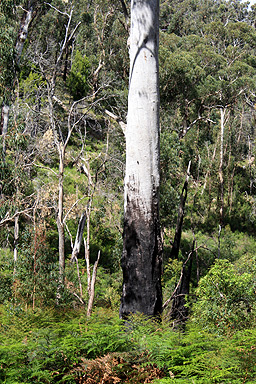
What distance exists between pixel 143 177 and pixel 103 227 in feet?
34.6

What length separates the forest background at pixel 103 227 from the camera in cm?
185

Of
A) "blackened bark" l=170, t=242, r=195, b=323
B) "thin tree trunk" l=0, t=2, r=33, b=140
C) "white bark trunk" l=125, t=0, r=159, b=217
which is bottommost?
"blackened bark" l=170, t=242, r=195, b=323

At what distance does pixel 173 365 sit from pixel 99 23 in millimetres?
17664

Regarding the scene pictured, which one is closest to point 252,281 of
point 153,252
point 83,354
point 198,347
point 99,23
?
point 153,252

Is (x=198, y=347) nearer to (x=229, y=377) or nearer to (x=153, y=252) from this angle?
(x=229, y=377)

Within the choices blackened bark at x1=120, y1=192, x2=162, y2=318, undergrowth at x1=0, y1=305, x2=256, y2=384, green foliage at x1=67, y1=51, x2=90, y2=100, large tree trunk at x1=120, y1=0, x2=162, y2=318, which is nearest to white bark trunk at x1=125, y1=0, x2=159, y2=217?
large tree trunk at x1=120, y1=0, x2=162, y2=318

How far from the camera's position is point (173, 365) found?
1873mm

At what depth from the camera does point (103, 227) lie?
13164mm

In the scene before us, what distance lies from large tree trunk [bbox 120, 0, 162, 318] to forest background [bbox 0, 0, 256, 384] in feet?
0.83

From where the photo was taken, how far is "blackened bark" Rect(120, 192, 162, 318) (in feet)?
8.50

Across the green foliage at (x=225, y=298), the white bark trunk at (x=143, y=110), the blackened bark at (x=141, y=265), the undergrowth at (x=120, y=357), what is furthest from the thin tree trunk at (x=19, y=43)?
the undergrowth at (x=120, y=357)

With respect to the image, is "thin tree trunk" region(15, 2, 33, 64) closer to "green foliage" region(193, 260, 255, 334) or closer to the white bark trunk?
the white bark trunk

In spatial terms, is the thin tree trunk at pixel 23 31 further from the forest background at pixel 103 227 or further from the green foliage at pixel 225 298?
the green foliage at pixel 225 298

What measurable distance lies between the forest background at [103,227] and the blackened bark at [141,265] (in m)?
0.16
